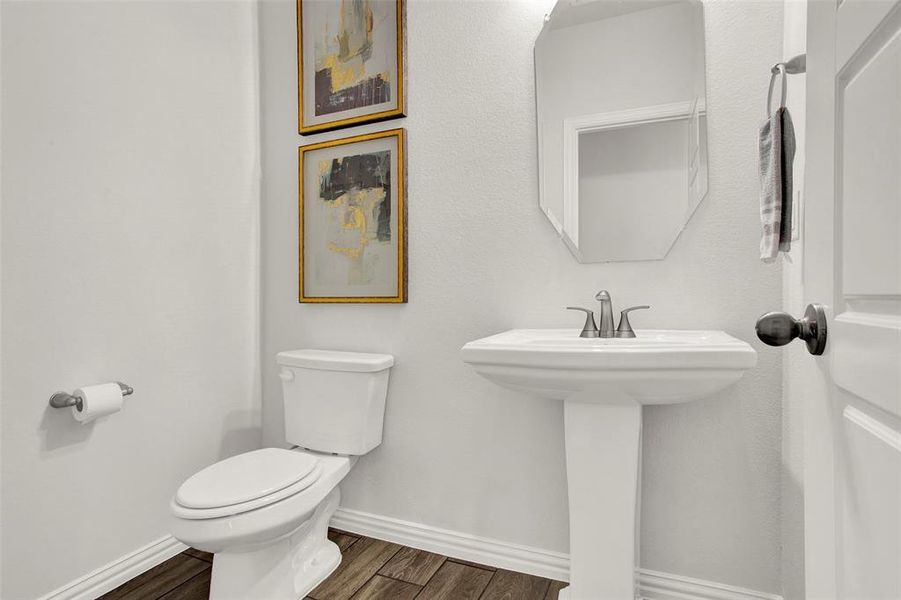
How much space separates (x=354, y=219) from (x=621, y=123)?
3.36ft

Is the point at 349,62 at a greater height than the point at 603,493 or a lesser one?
greater

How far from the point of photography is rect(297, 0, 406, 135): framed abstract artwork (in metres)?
1.89

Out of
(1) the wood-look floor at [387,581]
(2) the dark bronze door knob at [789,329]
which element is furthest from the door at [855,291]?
(1) the wood-look floor at [387,581]

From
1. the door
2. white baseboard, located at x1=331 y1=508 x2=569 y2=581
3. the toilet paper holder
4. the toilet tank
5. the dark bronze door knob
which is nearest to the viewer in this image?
the door

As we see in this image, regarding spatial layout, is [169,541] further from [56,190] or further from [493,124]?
[493,124]

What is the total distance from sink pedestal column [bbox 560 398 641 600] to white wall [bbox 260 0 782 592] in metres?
0.29

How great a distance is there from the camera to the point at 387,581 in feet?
5.39

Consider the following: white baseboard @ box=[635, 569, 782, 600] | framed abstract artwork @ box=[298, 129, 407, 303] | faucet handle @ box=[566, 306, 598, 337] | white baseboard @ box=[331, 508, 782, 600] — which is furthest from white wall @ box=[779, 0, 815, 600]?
framed abstract artwork @ box=[298, 129, 407, 303]

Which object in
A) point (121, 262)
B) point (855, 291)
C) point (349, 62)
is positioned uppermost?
point (349, 62)

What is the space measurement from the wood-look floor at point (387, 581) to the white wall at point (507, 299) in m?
0.13

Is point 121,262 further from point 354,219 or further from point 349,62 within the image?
point 349,62

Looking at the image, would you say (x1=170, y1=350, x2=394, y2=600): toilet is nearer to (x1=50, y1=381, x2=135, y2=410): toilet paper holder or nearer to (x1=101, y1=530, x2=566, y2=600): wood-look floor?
(x1=101, y1=530, x2=566, y2=600): wood-look floor

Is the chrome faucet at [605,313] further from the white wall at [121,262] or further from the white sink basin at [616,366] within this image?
the white wall at [121,262]

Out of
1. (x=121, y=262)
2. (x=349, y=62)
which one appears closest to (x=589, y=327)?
(x=349, y=62)
